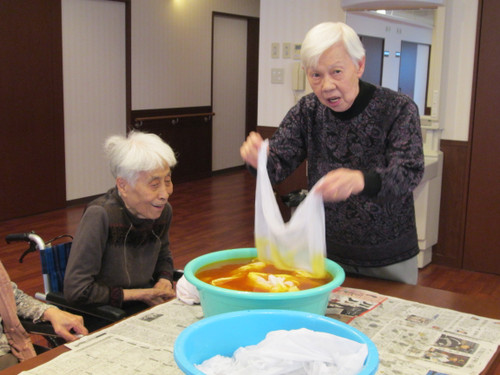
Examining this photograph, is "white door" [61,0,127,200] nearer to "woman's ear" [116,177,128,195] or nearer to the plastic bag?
"woman's ear" [116,177,128,195]

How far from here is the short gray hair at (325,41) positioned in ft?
4.82

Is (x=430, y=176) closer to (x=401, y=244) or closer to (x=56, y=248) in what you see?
(x=401, y=244)

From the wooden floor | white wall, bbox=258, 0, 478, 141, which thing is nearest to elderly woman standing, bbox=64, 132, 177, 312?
the wooden floor

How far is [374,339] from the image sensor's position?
4.21ft

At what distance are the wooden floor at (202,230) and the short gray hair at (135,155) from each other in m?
1.89

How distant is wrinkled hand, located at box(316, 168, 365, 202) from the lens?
→ 130 cm

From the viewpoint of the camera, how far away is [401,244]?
1.65 meters

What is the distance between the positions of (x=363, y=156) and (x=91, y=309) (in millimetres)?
931

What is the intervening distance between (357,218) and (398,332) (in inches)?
15.3

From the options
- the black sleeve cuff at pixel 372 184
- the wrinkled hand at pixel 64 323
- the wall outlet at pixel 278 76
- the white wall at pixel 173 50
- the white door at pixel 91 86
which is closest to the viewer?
the black sleeve cuff at pixel 372 184

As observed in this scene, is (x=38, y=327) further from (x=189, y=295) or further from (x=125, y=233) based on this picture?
(x=189, y=295)

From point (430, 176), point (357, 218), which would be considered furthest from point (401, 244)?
point (430, 176)

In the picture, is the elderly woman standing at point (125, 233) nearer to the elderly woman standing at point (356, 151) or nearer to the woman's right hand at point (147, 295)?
the woman's right hand at point (147, 295)

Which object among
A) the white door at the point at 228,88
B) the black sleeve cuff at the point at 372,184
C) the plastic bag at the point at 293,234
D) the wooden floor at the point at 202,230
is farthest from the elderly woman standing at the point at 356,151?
the white door at the point at 228,88
